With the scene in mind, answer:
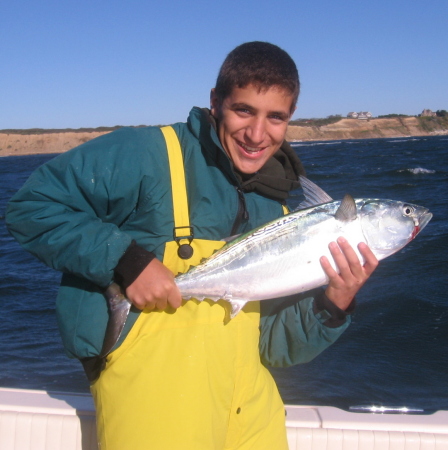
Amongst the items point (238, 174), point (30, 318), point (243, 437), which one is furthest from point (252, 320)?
point (30, 318)

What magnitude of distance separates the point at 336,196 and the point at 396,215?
17020 millimetres

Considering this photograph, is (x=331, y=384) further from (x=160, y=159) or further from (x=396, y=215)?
(x=160, y=159)

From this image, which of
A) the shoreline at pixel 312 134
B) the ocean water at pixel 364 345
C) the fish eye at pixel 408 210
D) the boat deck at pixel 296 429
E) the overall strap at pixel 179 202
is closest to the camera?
the overall strap at pixel 179 202

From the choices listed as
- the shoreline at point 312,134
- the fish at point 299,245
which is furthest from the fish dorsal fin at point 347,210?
the shoreline at point 312,134

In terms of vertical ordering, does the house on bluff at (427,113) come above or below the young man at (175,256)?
above

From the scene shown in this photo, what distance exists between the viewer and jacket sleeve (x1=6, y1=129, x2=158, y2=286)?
2393 millimetres

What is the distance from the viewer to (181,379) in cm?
248

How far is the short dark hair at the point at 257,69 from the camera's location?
2.68 metres

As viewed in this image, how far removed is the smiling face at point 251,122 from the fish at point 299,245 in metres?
0.39

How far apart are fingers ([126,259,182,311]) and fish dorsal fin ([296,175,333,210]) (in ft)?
3.12

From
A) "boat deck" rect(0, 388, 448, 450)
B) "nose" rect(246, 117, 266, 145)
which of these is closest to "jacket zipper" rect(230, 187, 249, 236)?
"nose" rect(246, 117, 266, 145)

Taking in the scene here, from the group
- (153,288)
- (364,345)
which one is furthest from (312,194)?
(364,345)

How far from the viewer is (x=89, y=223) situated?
7.97ft

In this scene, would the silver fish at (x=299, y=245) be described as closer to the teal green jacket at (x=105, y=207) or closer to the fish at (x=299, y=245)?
the fish at (x=299, y=245)
